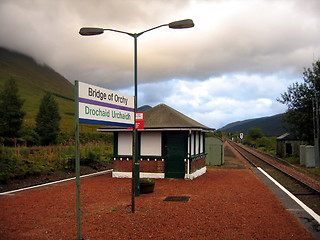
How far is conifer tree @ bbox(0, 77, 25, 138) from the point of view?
107ft

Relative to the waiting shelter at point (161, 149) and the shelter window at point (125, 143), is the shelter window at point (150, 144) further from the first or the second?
the shelter window at point (125, 143)

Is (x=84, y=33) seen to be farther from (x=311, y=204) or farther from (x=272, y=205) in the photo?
(x=311, y=204)

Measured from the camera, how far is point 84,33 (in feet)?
33.4

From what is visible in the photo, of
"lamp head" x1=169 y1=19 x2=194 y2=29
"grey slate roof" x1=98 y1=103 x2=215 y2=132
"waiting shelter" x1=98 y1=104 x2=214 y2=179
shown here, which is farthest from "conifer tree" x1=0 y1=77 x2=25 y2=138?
"lamp head" x1=169 y1=19 x2=194 y2=29

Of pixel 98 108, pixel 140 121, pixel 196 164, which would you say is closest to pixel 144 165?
pixel 196 164

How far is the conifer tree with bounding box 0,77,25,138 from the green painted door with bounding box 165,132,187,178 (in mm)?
23066

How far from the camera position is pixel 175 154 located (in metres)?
16.5

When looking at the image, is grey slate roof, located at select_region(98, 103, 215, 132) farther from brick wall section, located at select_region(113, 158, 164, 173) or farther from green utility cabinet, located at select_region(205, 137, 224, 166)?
green utility cabinet, located at select_region(205, 137, 224, 166)

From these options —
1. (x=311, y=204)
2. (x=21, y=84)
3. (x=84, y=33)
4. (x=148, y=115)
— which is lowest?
(x=311, y=204)

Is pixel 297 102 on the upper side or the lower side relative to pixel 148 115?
upper

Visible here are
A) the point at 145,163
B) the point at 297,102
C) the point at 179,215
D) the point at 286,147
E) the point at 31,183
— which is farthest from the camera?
the point at 286,147

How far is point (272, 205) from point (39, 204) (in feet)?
25.7

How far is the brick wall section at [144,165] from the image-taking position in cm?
1661

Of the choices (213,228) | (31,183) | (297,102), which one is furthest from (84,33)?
(297,102)
